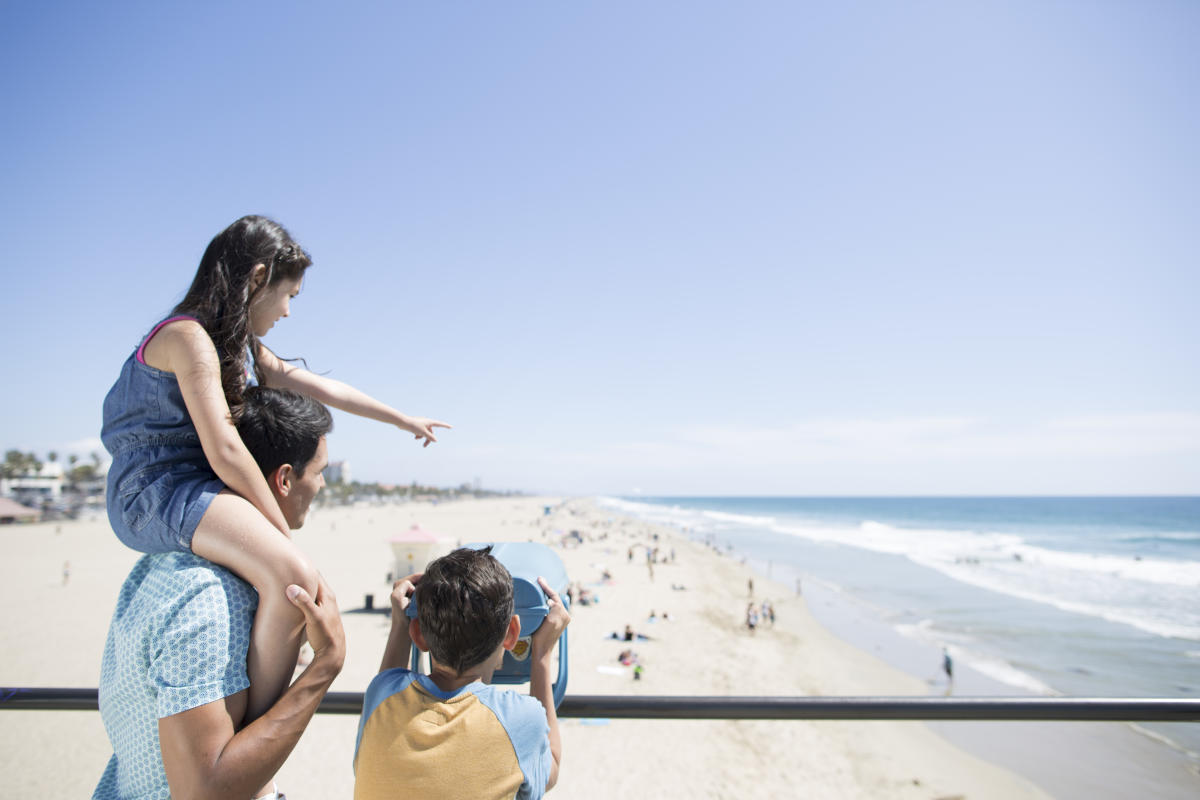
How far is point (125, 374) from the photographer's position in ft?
4.04

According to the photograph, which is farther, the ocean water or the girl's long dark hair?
the ocean water

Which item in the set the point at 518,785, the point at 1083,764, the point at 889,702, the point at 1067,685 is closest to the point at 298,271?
the point at 518,785

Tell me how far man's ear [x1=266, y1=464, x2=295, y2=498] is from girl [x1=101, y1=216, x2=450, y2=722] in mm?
69

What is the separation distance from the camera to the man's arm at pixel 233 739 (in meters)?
0.97

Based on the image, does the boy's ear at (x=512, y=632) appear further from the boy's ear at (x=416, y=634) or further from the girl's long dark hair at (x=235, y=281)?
the girl's long dark hair at (x=235, y=281)

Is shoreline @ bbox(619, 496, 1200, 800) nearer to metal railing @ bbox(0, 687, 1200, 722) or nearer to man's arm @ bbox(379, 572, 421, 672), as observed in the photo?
metal railing @ bbox(0, 687, 1200, 722)

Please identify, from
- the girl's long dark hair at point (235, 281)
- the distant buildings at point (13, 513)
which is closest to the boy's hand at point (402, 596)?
the girl's long dark hair at point (235, 281)

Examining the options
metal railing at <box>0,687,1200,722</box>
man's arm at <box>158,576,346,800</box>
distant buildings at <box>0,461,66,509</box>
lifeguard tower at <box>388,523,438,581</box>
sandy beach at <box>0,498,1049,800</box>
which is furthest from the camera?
distant buildings at <box>0,461,66,509</box>

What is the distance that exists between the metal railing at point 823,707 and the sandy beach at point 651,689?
24.2ft

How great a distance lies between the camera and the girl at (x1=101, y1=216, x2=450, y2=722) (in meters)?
1.07

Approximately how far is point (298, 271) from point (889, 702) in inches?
68.6

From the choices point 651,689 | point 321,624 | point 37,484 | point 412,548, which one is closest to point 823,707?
point 321,624

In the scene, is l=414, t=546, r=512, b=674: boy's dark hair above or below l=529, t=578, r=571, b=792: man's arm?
above

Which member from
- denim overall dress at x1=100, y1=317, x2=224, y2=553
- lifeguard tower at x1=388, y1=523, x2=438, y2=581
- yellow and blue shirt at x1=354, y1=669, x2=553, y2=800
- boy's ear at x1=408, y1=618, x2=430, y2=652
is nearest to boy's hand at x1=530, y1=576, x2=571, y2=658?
yellow and blue shirt at x1=354, y1=669, x2=553, y2=800
